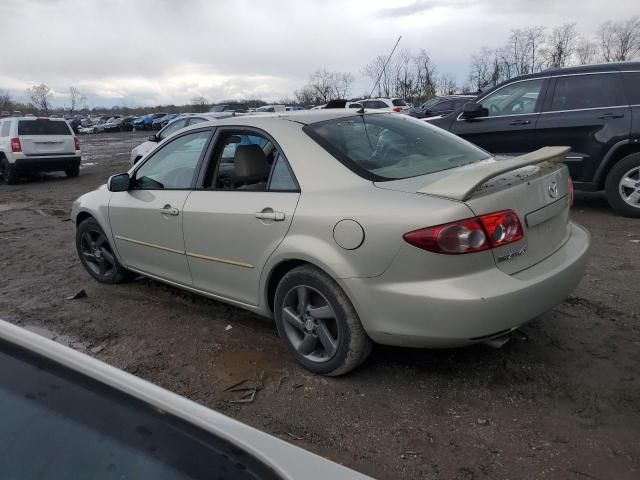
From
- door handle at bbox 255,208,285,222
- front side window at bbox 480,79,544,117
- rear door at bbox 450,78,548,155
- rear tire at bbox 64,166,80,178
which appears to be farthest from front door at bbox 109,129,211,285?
rear tire at bbox 64,166,80,178

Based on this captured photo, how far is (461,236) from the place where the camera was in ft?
8.70

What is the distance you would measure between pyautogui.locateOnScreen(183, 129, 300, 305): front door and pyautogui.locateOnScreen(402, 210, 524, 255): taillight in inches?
34.6

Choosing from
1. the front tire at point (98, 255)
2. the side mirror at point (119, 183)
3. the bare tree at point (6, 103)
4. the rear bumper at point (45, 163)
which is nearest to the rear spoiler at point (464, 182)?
the side mirror at point (119, 183)

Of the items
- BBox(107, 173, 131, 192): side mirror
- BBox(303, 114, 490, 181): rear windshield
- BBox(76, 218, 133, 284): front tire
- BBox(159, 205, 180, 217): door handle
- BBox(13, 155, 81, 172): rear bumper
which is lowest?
BBox(76, 218, 133, 284): front tire

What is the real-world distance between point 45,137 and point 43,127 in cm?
31

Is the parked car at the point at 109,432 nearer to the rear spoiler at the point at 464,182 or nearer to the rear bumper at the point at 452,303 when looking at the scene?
the rear bumper at the point at 452,303

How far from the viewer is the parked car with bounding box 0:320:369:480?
1.21 meters

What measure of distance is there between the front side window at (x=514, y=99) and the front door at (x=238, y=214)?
482 cm

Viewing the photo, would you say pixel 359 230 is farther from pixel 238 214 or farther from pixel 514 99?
pixel 514 99

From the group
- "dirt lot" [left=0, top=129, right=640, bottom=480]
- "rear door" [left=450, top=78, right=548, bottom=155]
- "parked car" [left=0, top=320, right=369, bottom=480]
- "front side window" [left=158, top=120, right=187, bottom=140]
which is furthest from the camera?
"front side window" [left=158, top=120, right=187, bottom=140]

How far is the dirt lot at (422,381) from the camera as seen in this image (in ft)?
8.38

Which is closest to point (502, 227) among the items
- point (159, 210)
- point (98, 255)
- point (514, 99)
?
point (159, 210)

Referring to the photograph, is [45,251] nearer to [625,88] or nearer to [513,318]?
[513,318]

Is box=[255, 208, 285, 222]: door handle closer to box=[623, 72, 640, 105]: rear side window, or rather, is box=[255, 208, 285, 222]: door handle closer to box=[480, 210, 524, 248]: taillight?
box=[480, 210, 524, 248]: taillight
